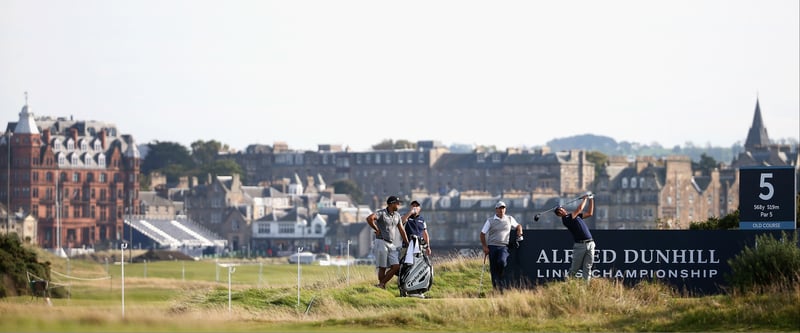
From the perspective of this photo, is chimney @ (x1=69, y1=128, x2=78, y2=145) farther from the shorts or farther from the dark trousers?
the shorts

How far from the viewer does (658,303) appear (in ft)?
85.4

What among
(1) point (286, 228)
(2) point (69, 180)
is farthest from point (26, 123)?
(1) point (286, 228)

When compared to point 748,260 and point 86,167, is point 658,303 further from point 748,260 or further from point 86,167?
point 86,167

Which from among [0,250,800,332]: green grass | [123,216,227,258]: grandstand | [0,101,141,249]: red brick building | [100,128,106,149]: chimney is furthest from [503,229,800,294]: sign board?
[100,128,106,149]: chimney

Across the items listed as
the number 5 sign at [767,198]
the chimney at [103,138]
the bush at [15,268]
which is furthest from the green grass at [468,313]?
the chimney at [103,138]

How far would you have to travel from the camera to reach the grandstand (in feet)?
519

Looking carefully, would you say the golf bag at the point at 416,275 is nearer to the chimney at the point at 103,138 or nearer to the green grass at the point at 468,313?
the green grass at the point at 468,313

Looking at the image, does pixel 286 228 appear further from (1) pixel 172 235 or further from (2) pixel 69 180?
(2) pixel 69 180

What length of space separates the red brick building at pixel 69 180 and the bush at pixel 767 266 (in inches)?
5300

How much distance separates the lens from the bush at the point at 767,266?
86.4ft

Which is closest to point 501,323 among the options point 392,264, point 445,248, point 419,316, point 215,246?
point 419,316

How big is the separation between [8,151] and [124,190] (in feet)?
61.3

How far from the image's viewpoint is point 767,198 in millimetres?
29609

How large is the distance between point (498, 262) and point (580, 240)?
5.60ft
